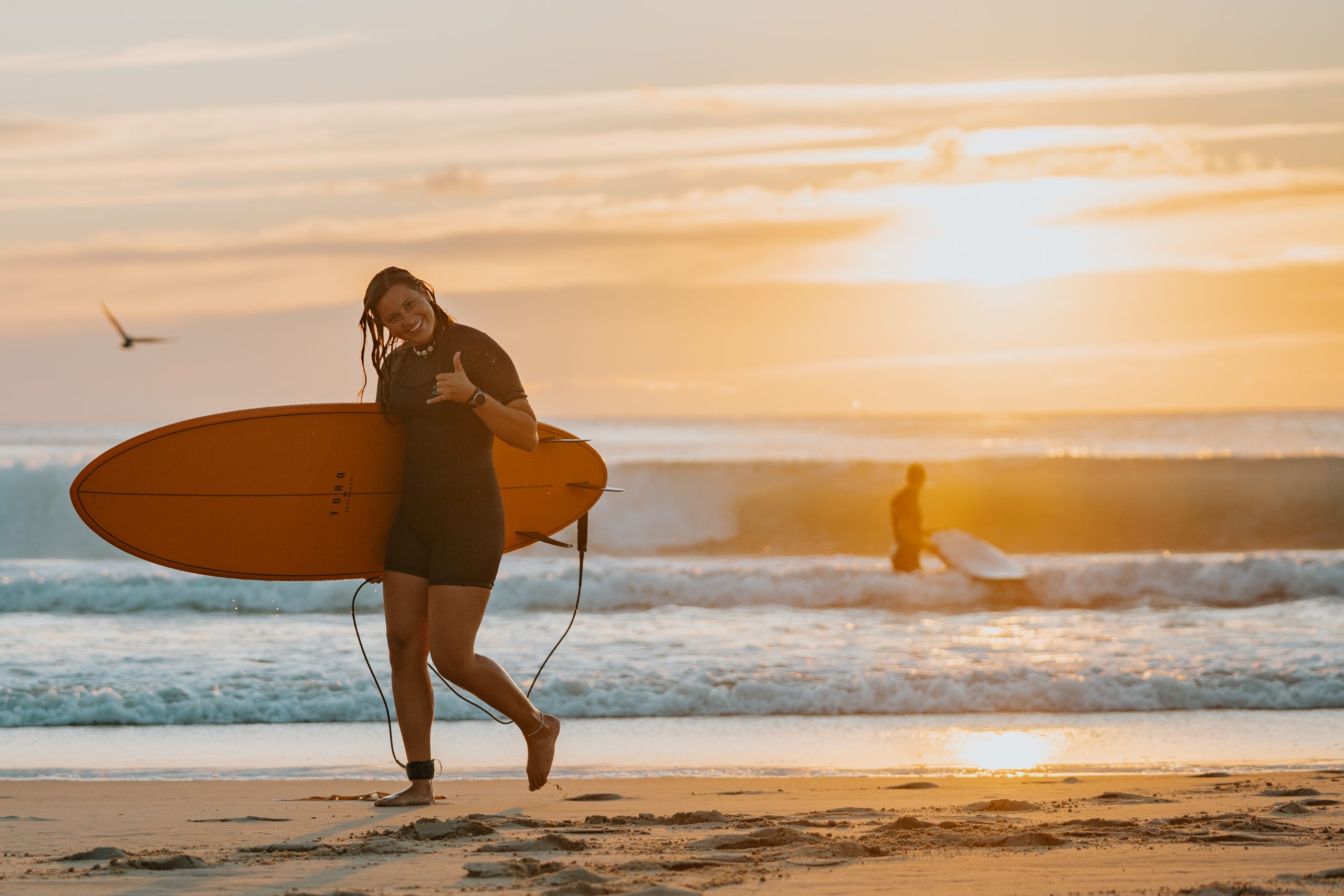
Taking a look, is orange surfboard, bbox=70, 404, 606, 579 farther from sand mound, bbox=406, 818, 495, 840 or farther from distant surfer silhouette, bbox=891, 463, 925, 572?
distant surfer silhouette, bbox=891, 463, 925, 572

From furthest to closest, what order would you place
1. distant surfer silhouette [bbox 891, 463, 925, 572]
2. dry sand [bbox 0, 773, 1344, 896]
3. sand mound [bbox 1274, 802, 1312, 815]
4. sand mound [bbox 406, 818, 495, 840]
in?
distant surfer silhouette [bbox 891, 463, 925, 572]
sand mound [bbox 1274, 802, 1312, 815]
sand mound [bbox 406, 818, 495, 840]
dry sand [bbox 0, 773, 1344, 896]

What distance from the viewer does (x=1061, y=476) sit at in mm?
23422

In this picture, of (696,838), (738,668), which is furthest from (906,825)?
(738,668)

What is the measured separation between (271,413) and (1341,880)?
3126mm

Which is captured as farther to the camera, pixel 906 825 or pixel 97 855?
pixel 906 825

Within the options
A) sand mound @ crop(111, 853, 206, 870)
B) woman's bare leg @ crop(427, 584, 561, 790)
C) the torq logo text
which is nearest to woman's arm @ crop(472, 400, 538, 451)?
woman's bare leg @ crop(427, 584, 561, 790)

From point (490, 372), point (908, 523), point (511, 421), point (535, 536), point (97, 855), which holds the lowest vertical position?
point (97, 855)

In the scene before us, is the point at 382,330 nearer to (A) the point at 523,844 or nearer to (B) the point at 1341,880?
(A) the point at 523,844

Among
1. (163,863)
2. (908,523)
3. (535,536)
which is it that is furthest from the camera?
(908,523)

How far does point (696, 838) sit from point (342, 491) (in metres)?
1.52

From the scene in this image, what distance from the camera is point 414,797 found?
148 inches

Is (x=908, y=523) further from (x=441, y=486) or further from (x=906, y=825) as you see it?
(x=441, y=486)

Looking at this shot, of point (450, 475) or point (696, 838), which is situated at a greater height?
point (450, 475)

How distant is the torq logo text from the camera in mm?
3885
